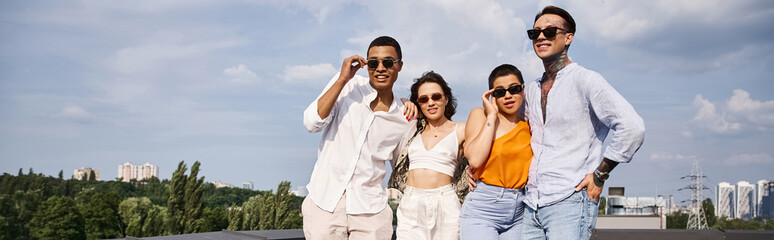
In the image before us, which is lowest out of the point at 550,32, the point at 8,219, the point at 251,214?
the point at 8,219

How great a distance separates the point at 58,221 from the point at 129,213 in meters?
7.66

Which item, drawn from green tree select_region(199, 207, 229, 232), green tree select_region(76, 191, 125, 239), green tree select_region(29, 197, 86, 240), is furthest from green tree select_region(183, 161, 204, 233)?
green tree select_region(29, 197, 86, 240)

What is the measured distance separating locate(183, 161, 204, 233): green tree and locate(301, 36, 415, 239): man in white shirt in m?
62.5

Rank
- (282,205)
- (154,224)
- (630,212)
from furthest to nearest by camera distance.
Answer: (154,224)
(282,205)
(630,212)

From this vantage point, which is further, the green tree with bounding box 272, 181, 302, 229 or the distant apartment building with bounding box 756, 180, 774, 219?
the distant apartment building with bounding box 756, 180, 774, 219

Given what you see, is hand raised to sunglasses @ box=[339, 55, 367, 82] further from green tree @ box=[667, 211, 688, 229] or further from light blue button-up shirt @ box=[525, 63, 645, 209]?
green tree @ box=[667, 211, 688, 229]

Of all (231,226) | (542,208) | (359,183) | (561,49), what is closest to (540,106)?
(561,49)

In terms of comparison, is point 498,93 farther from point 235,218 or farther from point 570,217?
point 235,218

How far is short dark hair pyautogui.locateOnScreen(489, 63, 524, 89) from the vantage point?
3.81 m

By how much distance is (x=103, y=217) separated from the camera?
2992 inches

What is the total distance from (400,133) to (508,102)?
2.42 ft

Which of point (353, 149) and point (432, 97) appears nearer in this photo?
point (353, 149)

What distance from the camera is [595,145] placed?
10.6ft

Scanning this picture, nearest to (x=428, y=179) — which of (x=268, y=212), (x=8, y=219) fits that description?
(x=268, y=212)
